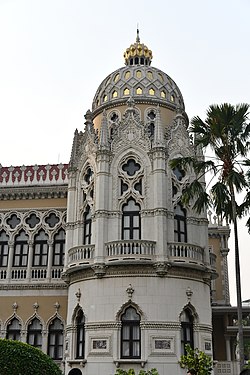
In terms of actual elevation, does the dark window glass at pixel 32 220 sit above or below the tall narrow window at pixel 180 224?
above

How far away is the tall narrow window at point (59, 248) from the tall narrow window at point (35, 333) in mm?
3184

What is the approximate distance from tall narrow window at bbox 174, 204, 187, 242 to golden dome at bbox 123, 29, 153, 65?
34.6ft

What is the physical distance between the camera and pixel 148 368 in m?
20.9

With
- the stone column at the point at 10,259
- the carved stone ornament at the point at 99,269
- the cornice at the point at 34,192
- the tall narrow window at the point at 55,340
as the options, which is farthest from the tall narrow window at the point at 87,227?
the stone column at the point at 10,259

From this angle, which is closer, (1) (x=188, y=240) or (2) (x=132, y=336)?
(2) (x=132, y=336)

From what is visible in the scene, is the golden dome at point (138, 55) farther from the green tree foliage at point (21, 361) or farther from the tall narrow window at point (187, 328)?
the green tree foliage at point (21, 361)

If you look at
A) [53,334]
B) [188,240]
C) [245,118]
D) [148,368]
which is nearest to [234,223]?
[245,118]

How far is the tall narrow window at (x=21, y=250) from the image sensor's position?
91.4ft

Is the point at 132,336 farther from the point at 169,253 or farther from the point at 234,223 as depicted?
the point at 234,223

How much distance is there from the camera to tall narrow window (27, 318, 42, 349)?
26.2 m

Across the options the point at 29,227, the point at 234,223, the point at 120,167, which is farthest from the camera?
the point at 29,227

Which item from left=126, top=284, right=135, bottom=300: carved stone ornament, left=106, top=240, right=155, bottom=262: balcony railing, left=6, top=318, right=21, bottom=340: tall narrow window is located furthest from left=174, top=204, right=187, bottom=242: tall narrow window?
left=6, top=318, right=21, bottom=340: tall narrow window

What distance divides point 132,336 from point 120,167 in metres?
7.72

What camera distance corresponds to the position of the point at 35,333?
86.6ft
